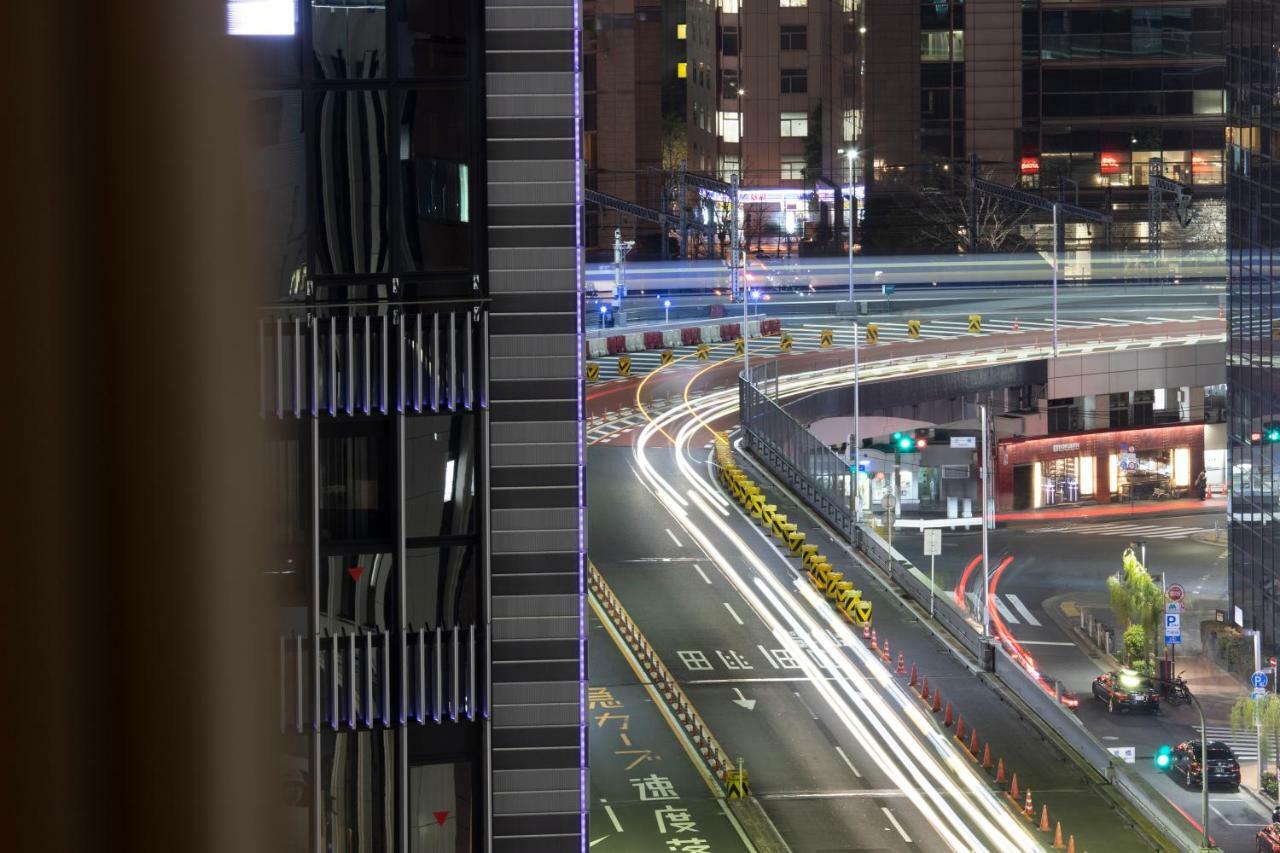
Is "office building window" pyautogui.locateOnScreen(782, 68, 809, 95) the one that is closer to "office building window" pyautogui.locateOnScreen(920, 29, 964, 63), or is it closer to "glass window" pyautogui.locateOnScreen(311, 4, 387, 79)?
"office building window" pyautogui.locateOnScreen(920, 29, 964, 63)

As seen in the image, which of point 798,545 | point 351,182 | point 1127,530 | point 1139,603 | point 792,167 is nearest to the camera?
point 351,182

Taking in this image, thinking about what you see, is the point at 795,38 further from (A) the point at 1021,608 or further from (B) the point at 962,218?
(A) the point at 1021,608

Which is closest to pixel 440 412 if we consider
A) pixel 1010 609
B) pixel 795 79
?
pixel 1010 609

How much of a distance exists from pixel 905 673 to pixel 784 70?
120 metres

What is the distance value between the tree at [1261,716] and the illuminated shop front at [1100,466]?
44.6 meters

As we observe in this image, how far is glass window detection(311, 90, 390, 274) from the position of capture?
53.3 feet

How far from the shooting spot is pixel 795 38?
16400cm

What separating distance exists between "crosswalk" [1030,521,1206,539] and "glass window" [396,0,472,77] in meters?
73.9

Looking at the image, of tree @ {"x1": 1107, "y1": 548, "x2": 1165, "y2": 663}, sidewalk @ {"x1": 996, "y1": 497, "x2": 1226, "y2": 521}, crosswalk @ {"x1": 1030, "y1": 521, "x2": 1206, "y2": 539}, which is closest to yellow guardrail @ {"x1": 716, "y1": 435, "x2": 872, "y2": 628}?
tree @ {"x1": 1107, "y1": 548, "x2": 1165, "y2": 663}

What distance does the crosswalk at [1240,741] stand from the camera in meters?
53.4

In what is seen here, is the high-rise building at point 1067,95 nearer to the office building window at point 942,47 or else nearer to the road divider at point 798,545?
the office building window at point 942,47

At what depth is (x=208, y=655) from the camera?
1054 millimetres

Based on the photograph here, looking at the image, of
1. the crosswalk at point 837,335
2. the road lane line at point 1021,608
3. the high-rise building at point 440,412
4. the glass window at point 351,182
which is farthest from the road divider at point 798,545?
the glass window at point 351,182

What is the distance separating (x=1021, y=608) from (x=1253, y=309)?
1419 cm
